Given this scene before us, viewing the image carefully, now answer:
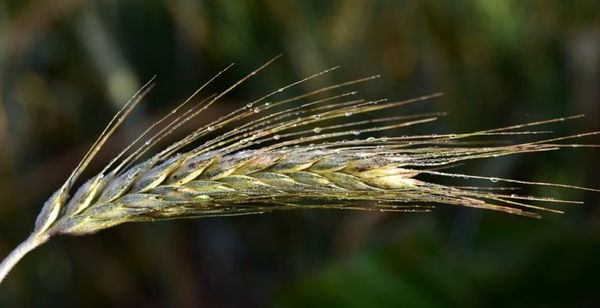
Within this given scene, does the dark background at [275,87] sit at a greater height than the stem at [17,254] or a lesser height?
greater

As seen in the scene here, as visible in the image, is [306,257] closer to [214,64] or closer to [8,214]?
[214,64]

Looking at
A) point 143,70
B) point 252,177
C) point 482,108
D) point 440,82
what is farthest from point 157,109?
point 252,177

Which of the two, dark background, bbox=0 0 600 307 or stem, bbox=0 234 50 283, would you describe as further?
dark background, bbox=0 0 600 307

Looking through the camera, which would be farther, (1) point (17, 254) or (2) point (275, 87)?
(2) point (275, 87)

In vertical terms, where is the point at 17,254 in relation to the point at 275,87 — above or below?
below

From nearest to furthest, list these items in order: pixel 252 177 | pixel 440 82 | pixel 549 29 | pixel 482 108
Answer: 1. pixel 252 177
2. pixel 482 108
3. pixel 440 82
4. pixel 549 29

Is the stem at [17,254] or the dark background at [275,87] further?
the dark background at [275,87]

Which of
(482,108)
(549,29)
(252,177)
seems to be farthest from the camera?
(549,29)

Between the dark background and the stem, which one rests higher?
the dark background
